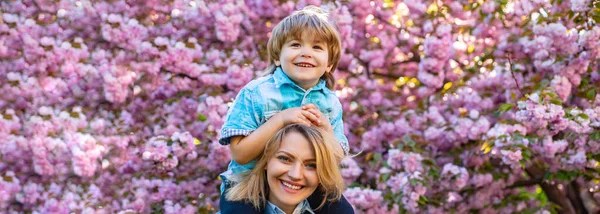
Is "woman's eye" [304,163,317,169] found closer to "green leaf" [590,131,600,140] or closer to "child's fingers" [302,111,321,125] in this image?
"child's fingers" [302,111,321,125]

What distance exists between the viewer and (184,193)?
234 inches

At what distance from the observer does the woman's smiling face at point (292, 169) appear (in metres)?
3.04

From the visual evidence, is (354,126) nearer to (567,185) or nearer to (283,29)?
(567,185)

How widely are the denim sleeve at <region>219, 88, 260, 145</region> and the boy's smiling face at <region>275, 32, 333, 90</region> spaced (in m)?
0.17

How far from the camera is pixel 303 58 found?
3186 mm

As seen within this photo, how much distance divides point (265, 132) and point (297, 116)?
124mm

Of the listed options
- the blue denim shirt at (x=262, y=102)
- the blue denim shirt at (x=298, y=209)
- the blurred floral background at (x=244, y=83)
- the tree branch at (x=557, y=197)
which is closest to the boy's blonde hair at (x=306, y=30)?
the blue denim shirt at (x=262, y=102)

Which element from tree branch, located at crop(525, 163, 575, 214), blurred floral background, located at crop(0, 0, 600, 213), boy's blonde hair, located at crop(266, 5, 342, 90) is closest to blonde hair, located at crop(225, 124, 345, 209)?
boy's blonde hair, located at crop(266, 5, 342, 90)

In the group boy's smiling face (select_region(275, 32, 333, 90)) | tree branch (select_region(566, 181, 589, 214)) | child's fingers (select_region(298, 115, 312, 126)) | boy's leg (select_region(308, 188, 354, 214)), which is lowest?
tree branch (select_region(566, 181, 589, 214))

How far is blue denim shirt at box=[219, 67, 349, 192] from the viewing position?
314 cm

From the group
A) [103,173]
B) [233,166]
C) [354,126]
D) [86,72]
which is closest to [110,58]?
Result: [86,72]

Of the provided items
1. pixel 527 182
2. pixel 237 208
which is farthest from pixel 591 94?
pixel 237 208

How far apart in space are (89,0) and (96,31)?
242 millimetres

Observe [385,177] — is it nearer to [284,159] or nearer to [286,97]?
[286,97]
